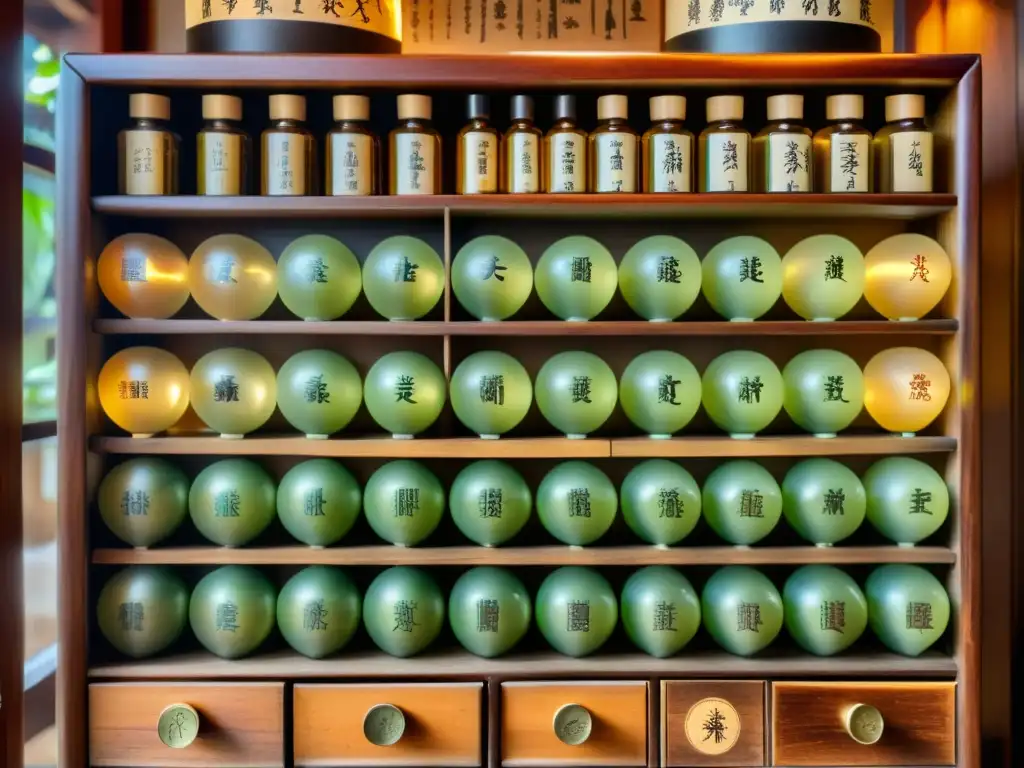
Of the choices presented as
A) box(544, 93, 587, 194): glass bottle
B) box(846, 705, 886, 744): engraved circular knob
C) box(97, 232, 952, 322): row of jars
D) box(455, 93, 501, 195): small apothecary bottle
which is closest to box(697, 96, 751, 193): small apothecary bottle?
box(97, 232, 952, 322): row of jars

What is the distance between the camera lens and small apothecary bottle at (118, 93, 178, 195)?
1923mm

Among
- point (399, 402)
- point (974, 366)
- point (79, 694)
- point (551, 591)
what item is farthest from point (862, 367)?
point (79, 694)

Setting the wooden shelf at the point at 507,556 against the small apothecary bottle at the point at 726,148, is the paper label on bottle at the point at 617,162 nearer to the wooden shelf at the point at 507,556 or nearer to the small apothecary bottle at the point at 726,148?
the small apothecary bottle at the point at 726,148

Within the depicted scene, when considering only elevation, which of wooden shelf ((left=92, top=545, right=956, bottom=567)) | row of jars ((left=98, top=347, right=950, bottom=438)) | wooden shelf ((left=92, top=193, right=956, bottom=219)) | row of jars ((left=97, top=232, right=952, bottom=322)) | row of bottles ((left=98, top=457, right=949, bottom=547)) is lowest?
wooden shelf ((left=92, top=545, right=956, bottom=567))

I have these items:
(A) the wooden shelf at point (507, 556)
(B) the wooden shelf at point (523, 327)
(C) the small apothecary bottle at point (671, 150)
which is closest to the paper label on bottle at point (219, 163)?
(B) the wooden shelf at point (523, 327)

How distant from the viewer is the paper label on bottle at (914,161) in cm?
193

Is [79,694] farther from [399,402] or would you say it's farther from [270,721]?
[399,402]

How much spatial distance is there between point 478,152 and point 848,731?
5.71 feet

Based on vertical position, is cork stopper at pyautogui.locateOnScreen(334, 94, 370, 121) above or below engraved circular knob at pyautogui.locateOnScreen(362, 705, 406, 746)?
above

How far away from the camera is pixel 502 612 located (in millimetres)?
1926

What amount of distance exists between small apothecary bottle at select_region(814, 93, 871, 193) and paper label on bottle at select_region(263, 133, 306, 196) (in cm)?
137

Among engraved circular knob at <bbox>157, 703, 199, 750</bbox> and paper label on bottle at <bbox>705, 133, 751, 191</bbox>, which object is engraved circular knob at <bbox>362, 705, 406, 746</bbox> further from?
paper label on bottle at <bbox>705, 133, 751, 191</bbox>

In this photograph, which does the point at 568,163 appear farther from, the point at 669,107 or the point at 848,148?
the point at 848,148

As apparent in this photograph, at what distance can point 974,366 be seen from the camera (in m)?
1.91
